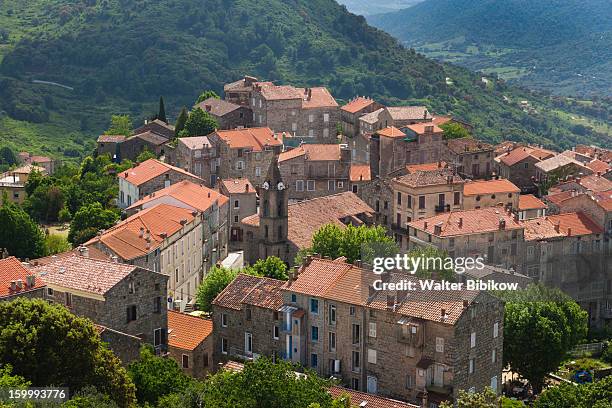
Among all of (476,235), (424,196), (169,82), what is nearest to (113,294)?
(476,235)

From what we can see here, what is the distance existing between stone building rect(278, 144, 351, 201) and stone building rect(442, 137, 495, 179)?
8780mm

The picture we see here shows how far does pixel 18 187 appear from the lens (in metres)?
111

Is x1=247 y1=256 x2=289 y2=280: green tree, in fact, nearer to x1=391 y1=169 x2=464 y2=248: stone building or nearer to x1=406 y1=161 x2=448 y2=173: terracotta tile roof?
x1=391 y1=169 x2=464 y2=248: stone building

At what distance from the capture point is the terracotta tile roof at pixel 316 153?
95.7 meters

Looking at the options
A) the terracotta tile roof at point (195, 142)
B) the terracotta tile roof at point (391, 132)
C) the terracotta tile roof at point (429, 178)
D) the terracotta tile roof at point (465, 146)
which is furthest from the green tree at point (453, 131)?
the terracotta tile roof at point (195, 142)

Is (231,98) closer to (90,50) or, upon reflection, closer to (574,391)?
(574,391)

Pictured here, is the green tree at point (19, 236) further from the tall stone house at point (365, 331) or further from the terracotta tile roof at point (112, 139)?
the terracotta tile roof at point (112, 139)

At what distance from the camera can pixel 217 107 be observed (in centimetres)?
11119

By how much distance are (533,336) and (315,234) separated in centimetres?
1993

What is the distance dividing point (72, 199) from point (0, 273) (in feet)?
137

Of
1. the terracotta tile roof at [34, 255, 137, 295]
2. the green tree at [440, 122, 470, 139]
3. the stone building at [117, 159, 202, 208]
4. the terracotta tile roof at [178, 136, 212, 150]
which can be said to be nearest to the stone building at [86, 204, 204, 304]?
the terracotta tile roof at [34, 255, 137, 295]

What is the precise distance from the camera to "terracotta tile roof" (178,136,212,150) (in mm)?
96750

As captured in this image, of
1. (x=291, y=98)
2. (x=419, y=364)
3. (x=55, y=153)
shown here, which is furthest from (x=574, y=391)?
(x=55, y=153)

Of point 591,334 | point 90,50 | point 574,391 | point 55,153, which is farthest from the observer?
point 90,50
